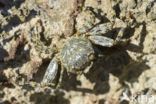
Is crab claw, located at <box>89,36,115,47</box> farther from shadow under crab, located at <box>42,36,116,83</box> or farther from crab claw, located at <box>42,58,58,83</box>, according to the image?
crab claw, located at <box>42,58,58,83</box>

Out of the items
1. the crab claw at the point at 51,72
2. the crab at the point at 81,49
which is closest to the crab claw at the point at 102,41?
the crab at the point at 81,49

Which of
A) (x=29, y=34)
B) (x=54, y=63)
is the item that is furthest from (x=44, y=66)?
(x=29, y=34)

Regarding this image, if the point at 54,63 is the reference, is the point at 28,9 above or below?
above

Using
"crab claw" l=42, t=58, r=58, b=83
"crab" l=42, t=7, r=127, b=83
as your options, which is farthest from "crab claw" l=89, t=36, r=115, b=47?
"crab claw" l=42, t=58, r=58, b=83

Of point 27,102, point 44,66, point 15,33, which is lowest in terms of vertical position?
point 27,102

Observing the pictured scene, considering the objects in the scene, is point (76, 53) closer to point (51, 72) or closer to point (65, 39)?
point (65, 39)

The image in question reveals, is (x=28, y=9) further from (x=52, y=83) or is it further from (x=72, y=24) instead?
(x=52, y=83)
